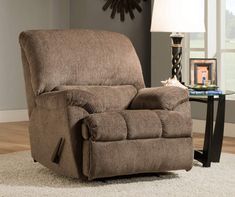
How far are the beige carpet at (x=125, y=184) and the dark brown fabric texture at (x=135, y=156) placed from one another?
0.09m

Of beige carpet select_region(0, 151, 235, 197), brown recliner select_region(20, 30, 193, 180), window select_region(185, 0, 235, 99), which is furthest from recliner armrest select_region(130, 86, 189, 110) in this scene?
window select_region(185, 0, 235, 99)

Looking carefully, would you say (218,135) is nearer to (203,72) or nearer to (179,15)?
(203,72)

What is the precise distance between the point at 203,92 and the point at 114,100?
26.4 inches

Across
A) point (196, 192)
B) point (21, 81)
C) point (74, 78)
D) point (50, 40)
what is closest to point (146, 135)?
point (196, 192)

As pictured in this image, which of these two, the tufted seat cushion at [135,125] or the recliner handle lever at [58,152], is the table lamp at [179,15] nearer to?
the tufted seat cushion at [135,125]

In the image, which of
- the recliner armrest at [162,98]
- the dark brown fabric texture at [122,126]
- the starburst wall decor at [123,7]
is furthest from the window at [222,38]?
the dark brown fabric texture at [122,126]

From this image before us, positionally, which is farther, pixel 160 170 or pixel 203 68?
pixel 203 68

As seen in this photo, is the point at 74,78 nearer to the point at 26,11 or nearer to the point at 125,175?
the point at 125,175

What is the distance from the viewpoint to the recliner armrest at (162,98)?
4.19 metres

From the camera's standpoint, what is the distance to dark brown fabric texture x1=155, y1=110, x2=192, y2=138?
400 centimetres

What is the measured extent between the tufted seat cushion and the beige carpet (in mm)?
286

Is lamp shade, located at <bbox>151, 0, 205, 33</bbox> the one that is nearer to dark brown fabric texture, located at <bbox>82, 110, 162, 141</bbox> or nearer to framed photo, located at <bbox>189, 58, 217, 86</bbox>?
framed photo, located at <bbox>189, 58, 217, 86</bbox>

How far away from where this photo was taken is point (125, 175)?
415 centimetres

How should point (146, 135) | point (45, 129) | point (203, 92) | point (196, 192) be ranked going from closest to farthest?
point (196, 192) → point (146, 135) → point (45, 129) → point (203, 92)
